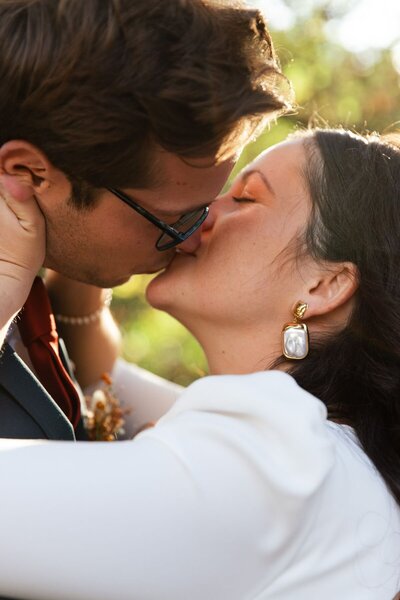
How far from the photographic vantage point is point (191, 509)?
206cm

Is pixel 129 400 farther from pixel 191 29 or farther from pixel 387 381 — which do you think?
pixel 191 29

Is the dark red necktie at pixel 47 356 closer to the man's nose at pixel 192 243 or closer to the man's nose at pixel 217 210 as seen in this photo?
the man's nose at pixel 192 243

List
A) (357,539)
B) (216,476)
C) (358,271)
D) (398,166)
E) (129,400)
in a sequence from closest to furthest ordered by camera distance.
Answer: (216,476) → (357,539) → (358,271) → (398,166) → (129,400)

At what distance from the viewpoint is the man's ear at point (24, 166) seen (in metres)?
2.88

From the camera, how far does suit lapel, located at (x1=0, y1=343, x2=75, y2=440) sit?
9.18 ft

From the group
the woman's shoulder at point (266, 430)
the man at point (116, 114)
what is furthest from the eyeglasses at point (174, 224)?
the woman's shoulder at point (266, 430)

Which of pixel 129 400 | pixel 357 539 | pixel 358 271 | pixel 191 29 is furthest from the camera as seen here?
pixel 129 400

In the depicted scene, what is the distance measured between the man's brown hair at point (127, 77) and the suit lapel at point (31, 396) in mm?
652

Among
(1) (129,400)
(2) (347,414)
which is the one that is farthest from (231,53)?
(1) (129,400)

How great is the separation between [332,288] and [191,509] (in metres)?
1.18

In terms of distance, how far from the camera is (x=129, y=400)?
13.5 feet

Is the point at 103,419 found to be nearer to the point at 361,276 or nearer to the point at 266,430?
the point at 361,276

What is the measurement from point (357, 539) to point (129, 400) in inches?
77.2

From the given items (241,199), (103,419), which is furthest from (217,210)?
(103,419)
